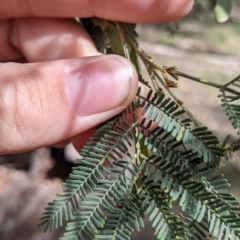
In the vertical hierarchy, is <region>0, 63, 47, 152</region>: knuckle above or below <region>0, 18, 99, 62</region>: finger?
below

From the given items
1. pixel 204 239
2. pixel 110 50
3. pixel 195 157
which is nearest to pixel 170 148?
pixel 195 157

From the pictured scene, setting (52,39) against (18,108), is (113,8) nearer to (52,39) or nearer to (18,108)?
(52,39)

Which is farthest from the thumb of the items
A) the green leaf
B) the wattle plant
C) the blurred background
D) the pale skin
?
the blurred background

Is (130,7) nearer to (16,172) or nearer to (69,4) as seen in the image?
(69,4)

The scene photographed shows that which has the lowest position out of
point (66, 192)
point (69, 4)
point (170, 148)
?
point (66, 192)

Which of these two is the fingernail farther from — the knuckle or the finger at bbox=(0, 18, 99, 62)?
the finger at bbox=(0, 18, 99, 62)

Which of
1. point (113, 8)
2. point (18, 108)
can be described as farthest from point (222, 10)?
point (18, 108)
